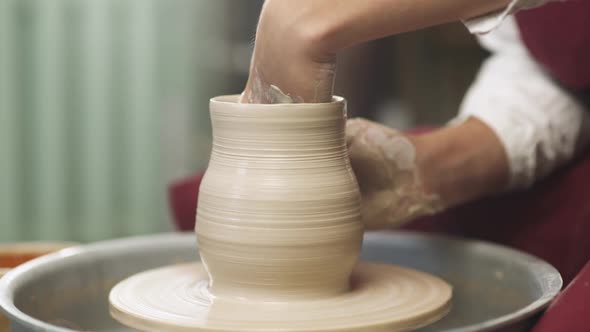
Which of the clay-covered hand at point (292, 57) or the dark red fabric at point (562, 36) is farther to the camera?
→ the dark red fabric at point (562, 36)

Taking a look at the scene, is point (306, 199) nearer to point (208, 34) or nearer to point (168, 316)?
point (168, 316)

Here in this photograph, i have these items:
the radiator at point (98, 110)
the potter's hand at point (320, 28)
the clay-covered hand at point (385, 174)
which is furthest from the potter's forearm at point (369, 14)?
the radiator at point (98, 110)

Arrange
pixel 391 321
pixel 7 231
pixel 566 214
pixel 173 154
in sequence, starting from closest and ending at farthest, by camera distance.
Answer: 1. pixel 391 321
2. pixel 566 214
3. pixel 7 231
4. pixel 173 154

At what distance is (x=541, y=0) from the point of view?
0.83 m

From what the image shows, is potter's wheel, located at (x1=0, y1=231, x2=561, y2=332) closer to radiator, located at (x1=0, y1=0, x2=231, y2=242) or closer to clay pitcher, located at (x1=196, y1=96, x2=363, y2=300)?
clay pitcher, located at (x1=196, y1=96, x2=363, y2=300)

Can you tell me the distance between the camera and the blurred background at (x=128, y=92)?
125 inches

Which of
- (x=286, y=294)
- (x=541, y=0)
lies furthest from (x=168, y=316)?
(x=541, y=0)

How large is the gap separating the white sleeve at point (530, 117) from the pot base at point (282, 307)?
Answer: 12.9 inches

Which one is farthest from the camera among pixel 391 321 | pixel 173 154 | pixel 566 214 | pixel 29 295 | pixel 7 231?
pixel 173 154

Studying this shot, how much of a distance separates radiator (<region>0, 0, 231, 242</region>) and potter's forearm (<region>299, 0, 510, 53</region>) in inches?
99.2

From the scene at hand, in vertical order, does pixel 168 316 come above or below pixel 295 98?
below

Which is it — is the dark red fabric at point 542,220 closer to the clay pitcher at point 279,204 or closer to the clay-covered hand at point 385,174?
the clay-covered hand at point 385,174

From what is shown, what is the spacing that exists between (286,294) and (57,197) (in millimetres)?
2641

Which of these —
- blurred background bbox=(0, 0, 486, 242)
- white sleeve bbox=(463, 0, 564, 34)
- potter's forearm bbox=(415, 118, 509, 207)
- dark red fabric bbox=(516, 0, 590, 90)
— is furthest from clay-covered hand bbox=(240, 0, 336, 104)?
blurred background bbox=(0, 0, 486, 242)
